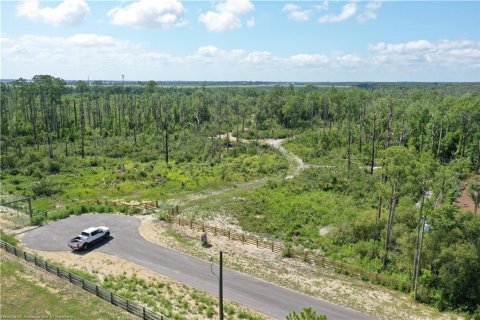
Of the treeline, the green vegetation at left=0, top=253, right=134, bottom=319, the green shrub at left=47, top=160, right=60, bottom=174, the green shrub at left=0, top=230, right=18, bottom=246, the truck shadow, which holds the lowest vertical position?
the green vegetation at left=0, top=253, right=134, bottom=319

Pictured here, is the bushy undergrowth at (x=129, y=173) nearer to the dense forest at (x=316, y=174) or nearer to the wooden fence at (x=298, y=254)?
the dense forest at (x=316, y=174)

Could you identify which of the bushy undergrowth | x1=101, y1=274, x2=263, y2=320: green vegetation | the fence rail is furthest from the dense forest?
Answer: the fence rail

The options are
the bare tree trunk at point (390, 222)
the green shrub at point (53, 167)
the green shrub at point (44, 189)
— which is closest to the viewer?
the bare tree trunk at point (390, 222)

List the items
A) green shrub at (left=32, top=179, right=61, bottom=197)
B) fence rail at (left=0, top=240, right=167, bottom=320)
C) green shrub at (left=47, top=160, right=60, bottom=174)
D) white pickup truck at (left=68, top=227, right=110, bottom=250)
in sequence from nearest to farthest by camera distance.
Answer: fence rail at (left=0, top=240, right=167, bottom=320) → white pickup truck at (left=68, top=227, right=110, bottom=250) → green shrub at (left=32, top=179, right=61, bottom=197) → green shrub at (left=47, top=160, right=60, bottom=174)

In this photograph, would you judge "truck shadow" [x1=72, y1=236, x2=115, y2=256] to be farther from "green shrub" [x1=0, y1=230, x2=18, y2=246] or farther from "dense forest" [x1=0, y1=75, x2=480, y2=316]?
"dense forest" [x1=0, y1=75, x2=480, y2=316]

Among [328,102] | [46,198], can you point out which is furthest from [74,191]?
[328,102]

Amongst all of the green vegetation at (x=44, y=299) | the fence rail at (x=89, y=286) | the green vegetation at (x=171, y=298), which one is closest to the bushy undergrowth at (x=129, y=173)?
the fence rail at (x=89, y=286)

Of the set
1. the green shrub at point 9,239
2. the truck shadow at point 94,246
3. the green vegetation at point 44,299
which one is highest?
the green shrub at point 9,239
